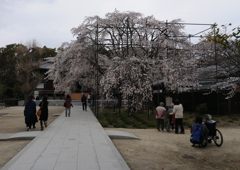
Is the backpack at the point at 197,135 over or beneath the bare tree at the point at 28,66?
beneath

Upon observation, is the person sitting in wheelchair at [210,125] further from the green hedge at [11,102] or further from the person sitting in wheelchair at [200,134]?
the green hedge at [11,102]

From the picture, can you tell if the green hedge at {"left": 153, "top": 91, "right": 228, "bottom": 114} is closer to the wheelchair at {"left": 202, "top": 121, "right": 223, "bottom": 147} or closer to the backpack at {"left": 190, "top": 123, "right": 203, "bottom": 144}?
the wheelchair at {"left": 202, "top": 121, "right": 223, "bottom": 147}

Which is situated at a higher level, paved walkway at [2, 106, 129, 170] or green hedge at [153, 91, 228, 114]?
green hedge at [153, 91, 228, 114]

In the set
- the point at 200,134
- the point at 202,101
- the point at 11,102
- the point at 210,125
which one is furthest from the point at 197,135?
the point at 11,102

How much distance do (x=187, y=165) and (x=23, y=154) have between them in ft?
14.0

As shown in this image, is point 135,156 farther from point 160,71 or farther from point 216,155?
point 160,71

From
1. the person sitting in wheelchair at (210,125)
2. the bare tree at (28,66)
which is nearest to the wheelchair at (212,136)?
the person sitting in wheelchair at (210,125)

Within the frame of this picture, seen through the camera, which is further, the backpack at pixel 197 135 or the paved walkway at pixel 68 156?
the backpack at pixel 197 135

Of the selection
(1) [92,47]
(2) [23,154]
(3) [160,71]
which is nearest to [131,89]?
(3) [160,71]

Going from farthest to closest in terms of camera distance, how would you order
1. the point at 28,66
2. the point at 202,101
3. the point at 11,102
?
the point at 11,102 < the point at 28,66 < the point at 202,101

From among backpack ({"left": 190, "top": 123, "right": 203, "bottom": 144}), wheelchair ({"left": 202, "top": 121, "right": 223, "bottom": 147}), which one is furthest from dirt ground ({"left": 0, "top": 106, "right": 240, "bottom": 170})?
backpack ({"left": 190, "top": 123, "right": 203, "bottom": 144})

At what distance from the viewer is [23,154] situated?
5906 millimetres

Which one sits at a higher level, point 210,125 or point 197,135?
point 210,125

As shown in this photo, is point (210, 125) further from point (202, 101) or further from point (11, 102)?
point (11, 102)
